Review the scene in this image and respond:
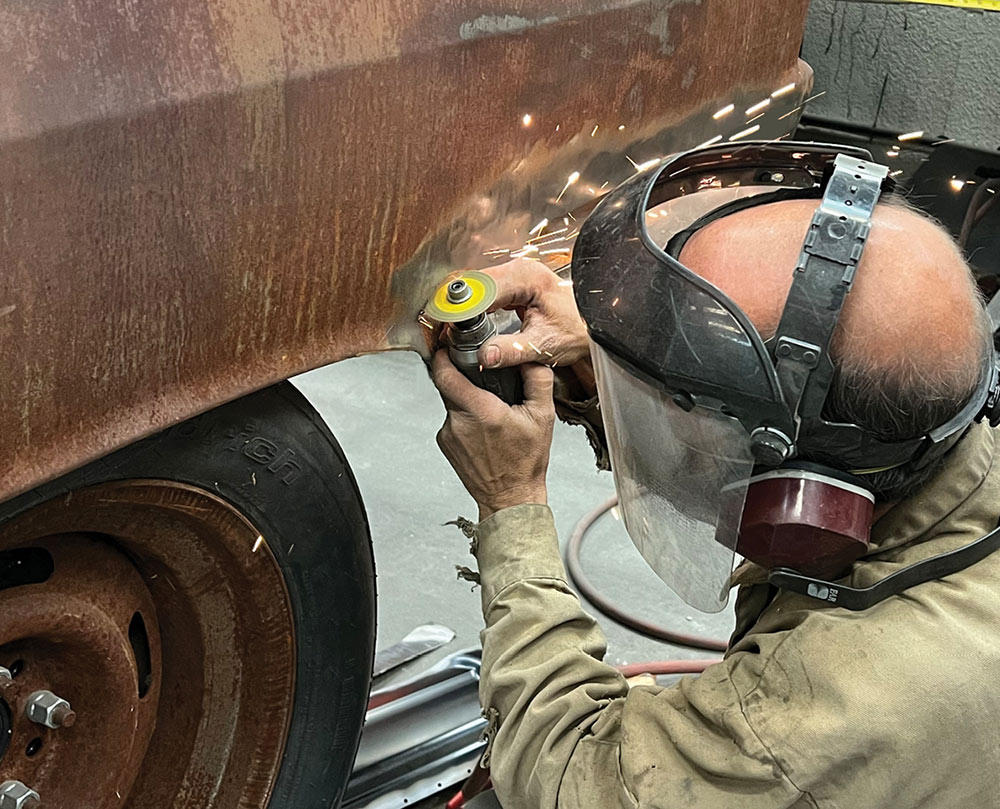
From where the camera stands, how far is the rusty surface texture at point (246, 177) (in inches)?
43.1

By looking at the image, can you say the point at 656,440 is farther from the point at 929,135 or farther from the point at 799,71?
the point at 929,135

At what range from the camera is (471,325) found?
5.01 ft

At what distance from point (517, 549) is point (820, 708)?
52 cm

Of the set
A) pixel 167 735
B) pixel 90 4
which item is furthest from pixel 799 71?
pixel 167 735

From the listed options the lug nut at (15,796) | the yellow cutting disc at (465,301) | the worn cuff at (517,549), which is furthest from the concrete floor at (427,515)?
the yellow cutting disc at (465,301)

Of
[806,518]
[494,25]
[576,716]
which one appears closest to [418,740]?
[576,716]

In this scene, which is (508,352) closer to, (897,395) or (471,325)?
(471,325)

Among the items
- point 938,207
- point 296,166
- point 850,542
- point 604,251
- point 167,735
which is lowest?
point 167,735

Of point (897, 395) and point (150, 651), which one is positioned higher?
point (897, 395)

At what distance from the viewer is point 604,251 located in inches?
52.8

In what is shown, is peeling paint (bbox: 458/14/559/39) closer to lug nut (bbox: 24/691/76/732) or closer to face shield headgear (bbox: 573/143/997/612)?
face shield headgear (bbox: 573/143/997/612)

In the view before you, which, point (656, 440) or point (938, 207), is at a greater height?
point (656, 440)

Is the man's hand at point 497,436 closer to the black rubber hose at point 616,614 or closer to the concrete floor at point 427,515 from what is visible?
the concrete floor at point 427,515

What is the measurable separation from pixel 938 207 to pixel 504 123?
1.83 metres
